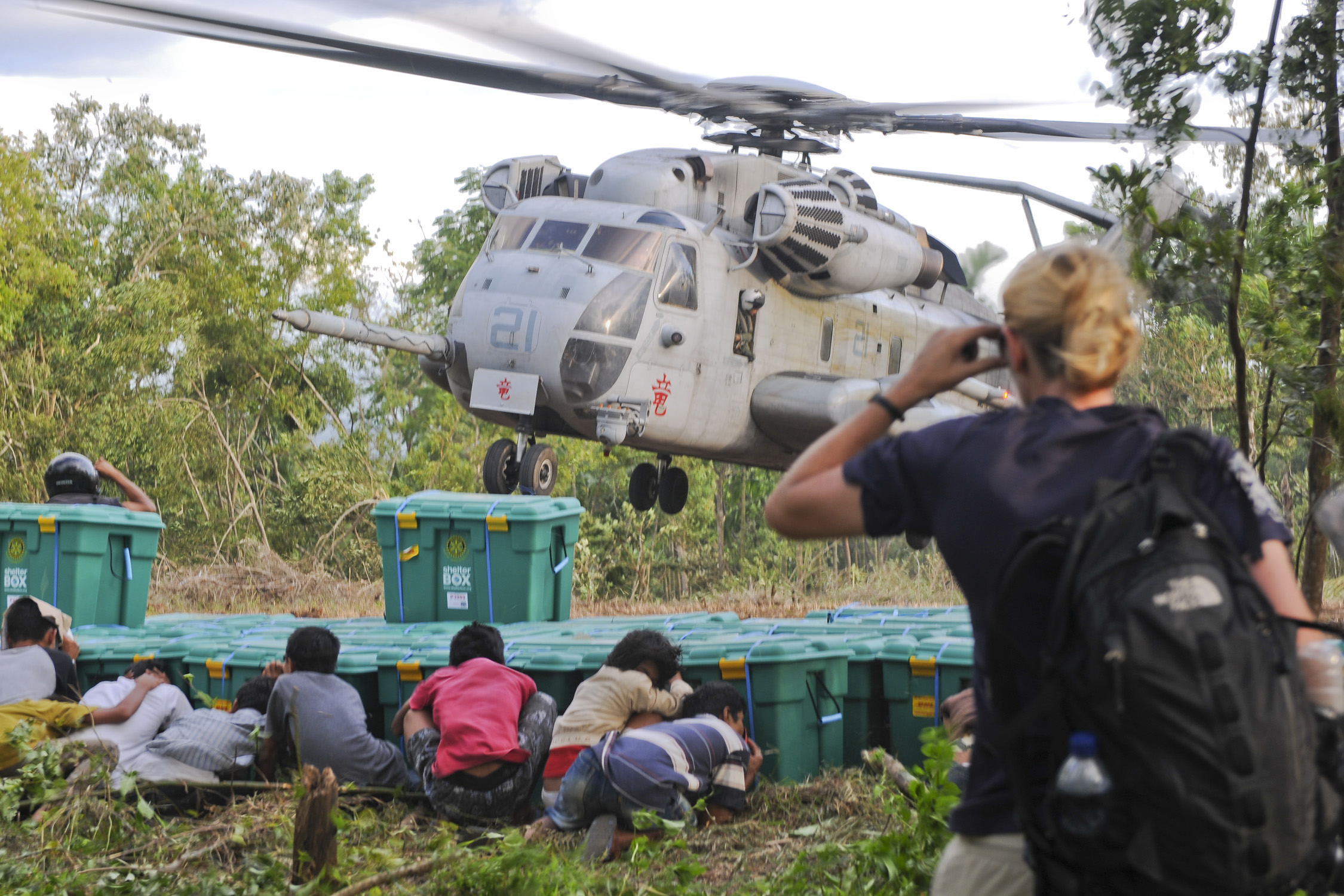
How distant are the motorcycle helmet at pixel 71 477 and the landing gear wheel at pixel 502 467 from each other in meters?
3.44

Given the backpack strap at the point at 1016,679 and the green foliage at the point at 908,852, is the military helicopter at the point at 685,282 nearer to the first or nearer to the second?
the green foliage at the point at 908,852

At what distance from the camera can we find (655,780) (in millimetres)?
4973

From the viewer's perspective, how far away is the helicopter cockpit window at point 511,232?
11812mm

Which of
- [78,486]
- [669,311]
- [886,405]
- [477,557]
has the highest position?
[669,311]

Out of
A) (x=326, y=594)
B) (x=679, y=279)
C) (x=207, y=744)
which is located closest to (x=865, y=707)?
(x=207, y=744)

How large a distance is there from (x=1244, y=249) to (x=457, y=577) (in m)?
5.42

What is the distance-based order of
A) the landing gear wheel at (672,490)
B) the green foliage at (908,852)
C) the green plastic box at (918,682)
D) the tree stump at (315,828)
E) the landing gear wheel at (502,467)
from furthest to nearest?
the landing gear wheel at (672,490) → the landing gear wheel at (502,467) → the green plastic box at (918,682) → the tree stump at (315,828) → the green foliage at (908,852)

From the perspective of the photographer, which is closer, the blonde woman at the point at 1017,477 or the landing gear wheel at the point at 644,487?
the blonde woman at the point at 1017,477

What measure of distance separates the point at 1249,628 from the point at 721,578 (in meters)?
20.8

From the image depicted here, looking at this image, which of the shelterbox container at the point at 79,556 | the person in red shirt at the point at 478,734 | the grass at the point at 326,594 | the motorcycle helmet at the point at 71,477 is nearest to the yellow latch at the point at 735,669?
the person in red shirt at the point at 478,734

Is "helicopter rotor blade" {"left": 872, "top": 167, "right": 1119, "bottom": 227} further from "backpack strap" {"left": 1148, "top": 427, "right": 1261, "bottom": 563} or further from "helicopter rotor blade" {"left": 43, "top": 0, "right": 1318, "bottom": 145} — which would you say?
Answer: "backpack strap" {"left": 1148, "top": 427, "right": 1261, "bottom": 563}

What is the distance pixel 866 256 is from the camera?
1217 cm

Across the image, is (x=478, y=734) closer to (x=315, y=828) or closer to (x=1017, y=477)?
(x=315, y=828)

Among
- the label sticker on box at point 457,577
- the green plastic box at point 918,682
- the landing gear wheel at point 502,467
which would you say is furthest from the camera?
the landing gear wheel at point 502,467
